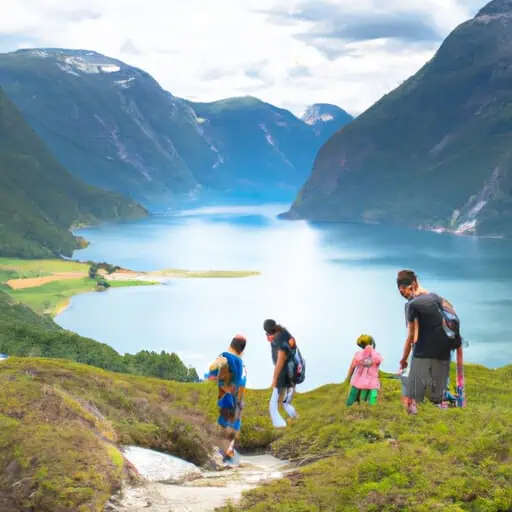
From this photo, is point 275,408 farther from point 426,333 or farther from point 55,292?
point 55,292

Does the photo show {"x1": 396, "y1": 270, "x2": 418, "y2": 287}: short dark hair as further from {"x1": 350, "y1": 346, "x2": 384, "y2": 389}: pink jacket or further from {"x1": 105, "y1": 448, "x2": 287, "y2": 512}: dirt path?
{"x1": 105, "y1": 448, "x2": 287, "y2": 512}: dirt path

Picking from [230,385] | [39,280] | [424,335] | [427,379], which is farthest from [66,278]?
[424,335]

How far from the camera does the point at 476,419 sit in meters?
15.2

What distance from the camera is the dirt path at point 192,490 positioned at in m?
12.3

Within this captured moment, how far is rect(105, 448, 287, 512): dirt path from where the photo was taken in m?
12.3

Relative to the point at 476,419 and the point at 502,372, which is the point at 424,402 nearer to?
the point at 476,419

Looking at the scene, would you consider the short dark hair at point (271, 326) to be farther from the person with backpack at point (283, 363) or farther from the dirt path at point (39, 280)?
the dirt path at point (39, 280)

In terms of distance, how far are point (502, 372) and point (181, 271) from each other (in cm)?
13244

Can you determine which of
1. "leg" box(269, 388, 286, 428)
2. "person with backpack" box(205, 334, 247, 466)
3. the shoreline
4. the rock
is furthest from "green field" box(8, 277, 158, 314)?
the rock

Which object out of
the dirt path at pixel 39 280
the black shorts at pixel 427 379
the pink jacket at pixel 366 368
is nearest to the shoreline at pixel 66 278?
the dirt path at pixel 39 280

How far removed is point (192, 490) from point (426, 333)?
4.45 metres

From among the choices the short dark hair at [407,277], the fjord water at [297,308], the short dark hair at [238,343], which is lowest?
the short dark hair at [238,343]

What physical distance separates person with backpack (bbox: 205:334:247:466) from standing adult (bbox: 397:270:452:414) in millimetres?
2853

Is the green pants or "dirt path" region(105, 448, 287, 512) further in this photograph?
the green pants
